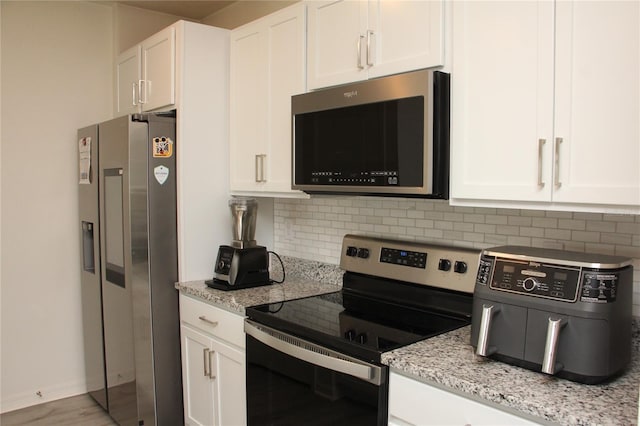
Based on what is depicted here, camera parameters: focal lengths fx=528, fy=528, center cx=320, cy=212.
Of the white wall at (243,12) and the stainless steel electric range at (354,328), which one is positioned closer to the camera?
the stainless steel electric range at (354,328)

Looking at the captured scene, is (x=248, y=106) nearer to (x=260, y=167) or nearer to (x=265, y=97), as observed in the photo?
(x=265, y=97)

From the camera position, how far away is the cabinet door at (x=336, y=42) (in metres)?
2.08

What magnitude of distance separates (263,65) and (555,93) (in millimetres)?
1494

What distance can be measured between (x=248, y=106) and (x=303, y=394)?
148 centimetres

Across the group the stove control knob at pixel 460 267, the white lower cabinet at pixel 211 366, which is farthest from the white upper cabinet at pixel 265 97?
the stove control knob at pixel 460 267

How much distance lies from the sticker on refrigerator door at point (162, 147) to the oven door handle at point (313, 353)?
3.32 ft

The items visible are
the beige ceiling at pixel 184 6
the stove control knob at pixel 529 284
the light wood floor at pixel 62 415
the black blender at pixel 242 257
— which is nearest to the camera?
the stove control knob at pixel 529 284

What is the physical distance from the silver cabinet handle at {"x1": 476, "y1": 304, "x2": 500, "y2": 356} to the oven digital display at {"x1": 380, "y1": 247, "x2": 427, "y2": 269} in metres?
→ 0.69

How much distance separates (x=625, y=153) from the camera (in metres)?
1.38

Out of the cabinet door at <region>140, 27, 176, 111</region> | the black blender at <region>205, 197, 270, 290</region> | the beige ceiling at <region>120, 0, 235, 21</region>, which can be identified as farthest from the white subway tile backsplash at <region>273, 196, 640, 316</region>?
the beige ceiling at <region>120, 0, 235, 21</region>

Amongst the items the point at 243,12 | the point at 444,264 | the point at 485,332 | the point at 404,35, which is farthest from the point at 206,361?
A: the point at 243,12

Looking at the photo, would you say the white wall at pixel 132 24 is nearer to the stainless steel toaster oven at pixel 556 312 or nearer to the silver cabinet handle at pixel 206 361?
the silver cabinet handle at pixel 206 361

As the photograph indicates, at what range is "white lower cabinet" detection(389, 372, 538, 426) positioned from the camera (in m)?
1.37

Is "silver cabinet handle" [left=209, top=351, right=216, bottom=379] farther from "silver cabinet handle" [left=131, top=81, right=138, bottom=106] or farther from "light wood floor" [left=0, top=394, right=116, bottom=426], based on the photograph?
"silver cabinet handle" [left=131, top=81, right=138, bottom=106]
